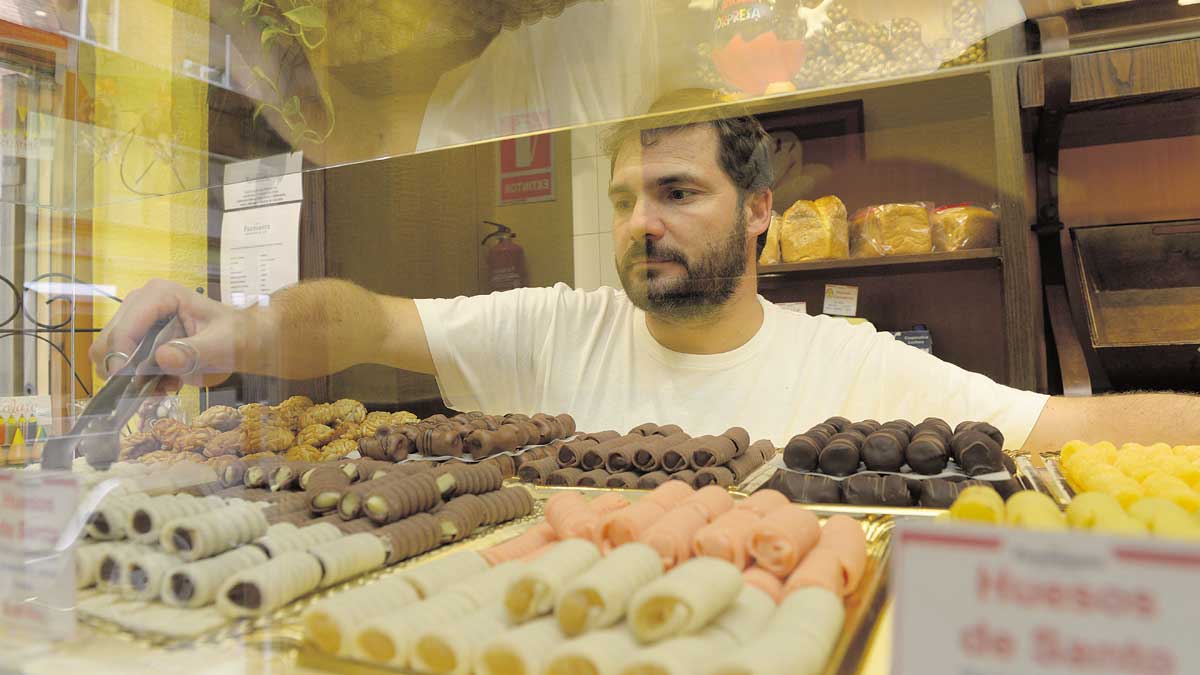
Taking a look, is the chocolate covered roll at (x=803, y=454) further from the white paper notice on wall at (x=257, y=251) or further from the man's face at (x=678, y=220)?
the white paper notice on wall at (x=257, y=251)

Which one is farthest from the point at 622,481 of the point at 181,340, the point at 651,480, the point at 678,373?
the point at 181,340

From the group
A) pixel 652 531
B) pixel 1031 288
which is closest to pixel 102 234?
pixel 652 531

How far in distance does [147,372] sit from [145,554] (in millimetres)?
653

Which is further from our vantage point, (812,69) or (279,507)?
(812,69)

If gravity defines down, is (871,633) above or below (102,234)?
below

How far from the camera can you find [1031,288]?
5.14 feet

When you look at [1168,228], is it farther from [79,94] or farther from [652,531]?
[79,94]

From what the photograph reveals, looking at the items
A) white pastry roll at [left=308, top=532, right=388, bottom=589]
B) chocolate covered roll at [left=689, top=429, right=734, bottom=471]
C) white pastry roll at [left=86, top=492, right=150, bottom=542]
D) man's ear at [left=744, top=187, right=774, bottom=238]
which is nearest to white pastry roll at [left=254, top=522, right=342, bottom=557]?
white pastry roll at [left=308, top=532, right=388, bottom=589]

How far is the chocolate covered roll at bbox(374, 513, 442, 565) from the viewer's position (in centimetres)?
101

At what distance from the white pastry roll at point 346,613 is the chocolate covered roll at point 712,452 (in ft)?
2.29

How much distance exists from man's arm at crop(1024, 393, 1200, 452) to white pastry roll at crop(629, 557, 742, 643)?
1130 mm

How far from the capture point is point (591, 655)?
0.61m

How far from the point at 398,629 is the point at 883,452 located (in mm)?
876

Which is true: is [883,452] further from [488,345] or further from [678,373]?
[488,345]
